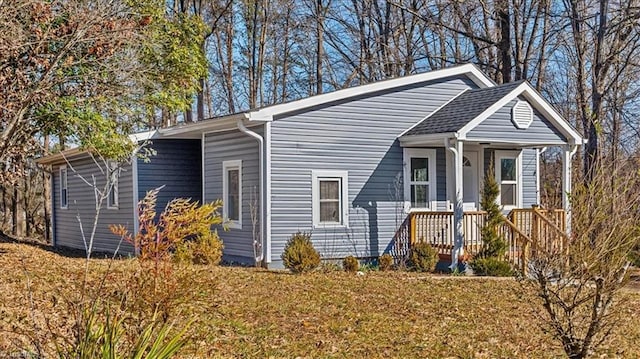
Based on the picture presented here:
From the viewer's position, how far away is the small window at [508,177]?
16125mm

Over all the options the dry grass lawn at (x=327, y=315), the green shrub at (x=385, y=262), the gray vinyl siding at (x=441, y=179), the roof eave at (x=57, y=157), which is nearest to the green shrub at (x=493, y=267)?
the dry grass lawn at (x=327, y=315)

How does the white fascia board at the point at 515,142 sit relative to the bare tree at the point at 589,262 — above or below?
above

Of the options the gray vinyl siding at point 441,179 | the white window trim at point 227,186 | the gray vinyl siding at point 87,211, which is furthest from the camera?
the gray vinyl siding at point 87,211

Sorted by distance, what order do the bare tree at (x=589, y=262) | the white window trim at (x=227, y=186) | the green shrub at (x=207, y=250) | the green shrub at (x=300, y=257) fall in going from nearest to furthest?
the bare tree at (x=589, y=262) < the green shrub at (x=300, y=257) < the green shrub at (x=207, y=250) < the white window trim at (x=227, y=186)

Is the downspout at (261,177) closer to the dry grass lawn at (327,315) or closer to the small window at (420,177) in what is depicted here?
the dry grass lawn at (327,315)

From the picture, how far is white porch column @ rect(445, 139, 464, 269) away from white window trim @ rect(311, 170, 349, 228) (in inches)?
86.8

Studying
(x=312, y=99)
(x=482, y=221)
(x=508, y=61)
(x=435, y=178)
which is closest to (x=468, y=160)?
(x=435, y=178)

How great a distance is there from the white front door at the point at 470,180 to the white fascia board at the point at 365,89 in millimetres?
1750

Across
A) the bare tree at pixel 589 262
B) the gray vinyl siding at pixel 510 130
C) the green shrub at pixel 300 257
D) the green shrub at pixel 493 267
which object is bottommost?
the green shrub at pixel 493 267

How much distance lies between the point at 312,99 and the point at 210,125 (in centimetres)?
235

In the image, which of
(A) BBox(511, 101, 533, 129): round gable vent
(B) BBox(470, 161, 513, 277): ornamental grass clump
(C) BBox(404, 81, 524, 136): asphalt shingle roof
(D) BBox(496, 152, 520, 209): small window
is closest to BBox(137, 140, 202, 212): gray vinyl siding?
(C) BBox(404, 81, 524, 136): asphalt shingle roof

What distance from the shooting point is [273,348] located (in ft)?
22.7

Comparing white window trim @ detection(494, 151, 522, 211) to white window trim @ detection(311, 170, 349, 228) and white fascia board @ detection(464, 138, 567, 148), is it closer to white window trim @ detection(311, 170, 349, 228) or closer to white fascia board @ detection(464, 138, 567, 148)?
white fascia board @ detection(464, 138, 567, 148)

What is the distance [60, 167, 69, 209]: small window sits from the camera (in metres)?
21.3
